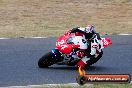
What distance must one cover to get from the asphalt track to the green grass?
6.19ft

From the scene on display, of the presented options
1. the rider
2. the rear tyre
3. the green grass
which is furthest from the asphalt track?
the green grass

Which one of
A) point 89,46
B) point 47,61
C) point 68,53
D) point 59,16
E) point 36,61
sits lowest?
point 59,16

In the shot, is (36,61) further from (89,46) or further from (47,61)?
(89,46)

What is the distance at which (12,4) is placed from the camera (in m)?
24.1

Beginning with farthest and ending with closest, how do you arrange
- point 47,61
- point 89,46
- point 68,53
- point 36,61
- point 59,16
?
point 59,16 < point 36,61 < point 47,61 < point 68,53 < point 89,46

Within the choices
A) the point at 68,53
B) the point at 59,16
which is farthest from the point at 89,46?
the point at 59,16

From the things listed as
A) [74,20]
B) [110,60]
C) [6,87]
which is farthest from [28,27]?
[6,87]

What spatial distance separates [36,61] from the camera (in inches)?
536

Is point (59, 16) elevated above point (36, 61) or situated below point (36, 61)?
below

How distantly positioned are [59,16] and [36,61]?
902 cm

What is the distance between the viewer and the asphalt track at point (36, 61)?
11633 mm

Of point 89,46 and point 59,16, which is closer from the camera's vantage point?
point 89,46

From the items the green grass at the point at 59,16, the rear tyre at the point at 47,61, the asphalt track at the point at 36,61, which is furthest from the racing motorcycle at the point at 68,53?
the green grass at the point at 59,16

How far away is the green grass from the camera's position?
19.5 m
